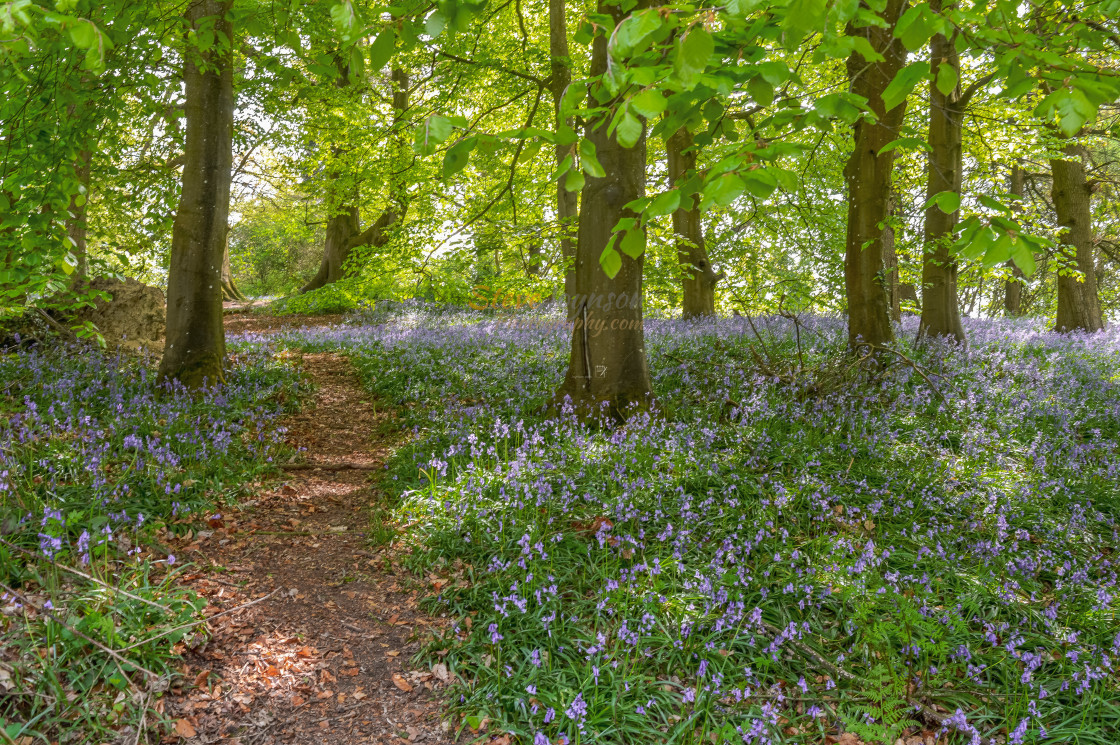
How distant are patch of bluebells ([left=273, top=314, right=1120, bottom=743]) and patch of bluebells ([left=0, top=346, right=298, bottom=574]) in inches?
69.4

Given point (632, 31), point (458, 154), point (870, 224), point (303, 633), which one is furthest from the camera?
point (870, 224)

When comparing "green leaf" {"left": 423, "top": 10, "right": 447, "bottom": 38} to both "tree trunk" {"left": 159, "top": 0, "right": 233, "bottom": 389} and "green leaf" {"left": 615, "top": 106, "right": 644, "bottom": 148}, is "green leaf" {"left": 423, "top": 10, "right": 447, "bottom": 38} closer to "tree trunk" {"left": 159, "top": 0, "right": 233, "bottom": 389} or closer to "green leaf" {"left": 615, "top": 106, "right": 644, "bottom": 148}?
"green leaf" {"left": 615, "top": 106, "right": 644, "bottom": 148}

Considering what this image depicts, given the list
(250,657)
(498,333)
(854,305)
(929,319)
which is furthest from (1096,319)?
(250,657)

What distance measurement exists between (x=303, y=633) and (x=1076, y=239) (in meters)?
16.3

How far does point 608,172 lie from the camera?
21.1 ft

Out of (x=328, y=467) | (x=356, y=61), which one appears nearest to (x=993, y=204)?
(x=356, y=61)

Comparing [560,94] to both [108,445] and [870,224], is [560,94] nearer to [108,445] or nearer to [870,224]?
[870,224]

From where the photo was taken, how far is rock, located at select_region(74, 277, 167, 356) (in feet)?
33.9

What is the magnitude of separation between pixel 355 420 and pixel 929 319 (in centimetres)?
880

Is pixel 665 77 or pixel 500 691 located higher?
pixel 665 77

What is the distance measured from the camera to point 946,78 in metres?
2.70

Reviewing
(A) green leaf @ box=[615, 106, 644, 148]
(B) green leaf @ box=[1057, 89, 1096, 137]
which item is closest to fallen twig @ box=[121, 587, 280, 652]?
(A) green leaf @ box=[615, 106, 644, 148]

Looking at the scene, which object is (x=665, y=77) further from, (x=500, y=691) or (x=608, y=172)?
(x=608, y=172)

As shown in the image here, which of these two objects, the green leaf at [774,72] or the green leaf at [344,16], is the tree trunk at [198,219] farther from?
the green leaf at [774,72]
